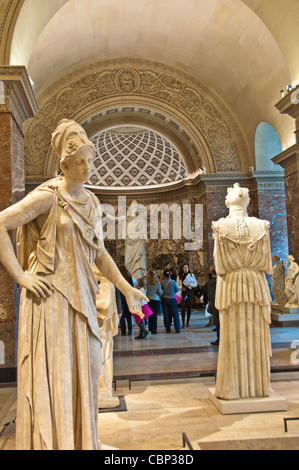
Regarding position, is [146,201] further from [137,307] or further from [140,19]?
[137,307]


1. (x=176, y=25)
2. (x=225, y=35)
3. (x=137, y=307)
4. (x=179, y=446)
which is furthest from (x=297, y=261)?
(x=137, y=307)

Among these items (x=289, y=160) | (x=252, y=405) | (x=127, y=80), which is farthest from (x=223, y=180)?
(x=252, y=405)

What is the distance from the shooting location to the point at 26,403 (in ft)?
7.80

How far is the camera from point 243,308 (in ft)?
15.3

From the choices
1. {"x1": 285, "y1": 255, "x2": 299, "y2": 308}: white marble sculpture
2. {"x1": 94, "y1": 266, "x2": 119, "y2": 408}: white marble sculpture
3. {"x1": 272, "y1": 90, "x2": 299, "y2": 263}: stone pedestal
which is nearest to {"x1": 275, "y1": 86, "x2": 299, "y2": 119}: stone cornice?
{"x1": 272, "y1": 90, "x2": 299, "y2": 263}: stone pedestal

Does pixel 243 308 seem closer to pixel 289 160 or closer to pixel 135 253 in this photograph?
pixel 289 160

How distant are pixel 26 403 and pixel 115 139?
1698 centimetres

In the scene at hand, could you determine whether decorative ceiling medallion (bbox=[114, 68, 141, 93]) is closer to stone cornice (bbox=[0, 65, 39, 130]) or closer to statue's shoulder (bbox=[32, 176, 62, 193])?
stone cornice (bbox=[0, 65, 39, 130])

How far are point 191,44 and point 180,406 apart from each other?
38.2ft

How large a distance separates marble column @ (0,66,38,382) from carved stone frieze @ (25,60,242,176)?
277 inches

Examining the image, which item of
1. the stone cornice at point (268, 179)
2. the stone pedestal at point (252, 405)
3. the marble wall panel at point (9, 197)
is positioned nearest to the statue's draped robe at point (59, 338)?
the stone pedestal at point (252, 405)

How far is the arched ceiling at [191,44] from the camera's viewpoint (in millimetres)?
11438

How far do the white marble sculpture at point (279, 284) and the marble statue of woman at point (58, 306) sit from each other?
10.6m

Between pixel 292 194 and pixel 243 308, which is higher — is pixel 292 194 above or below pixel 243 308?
above
